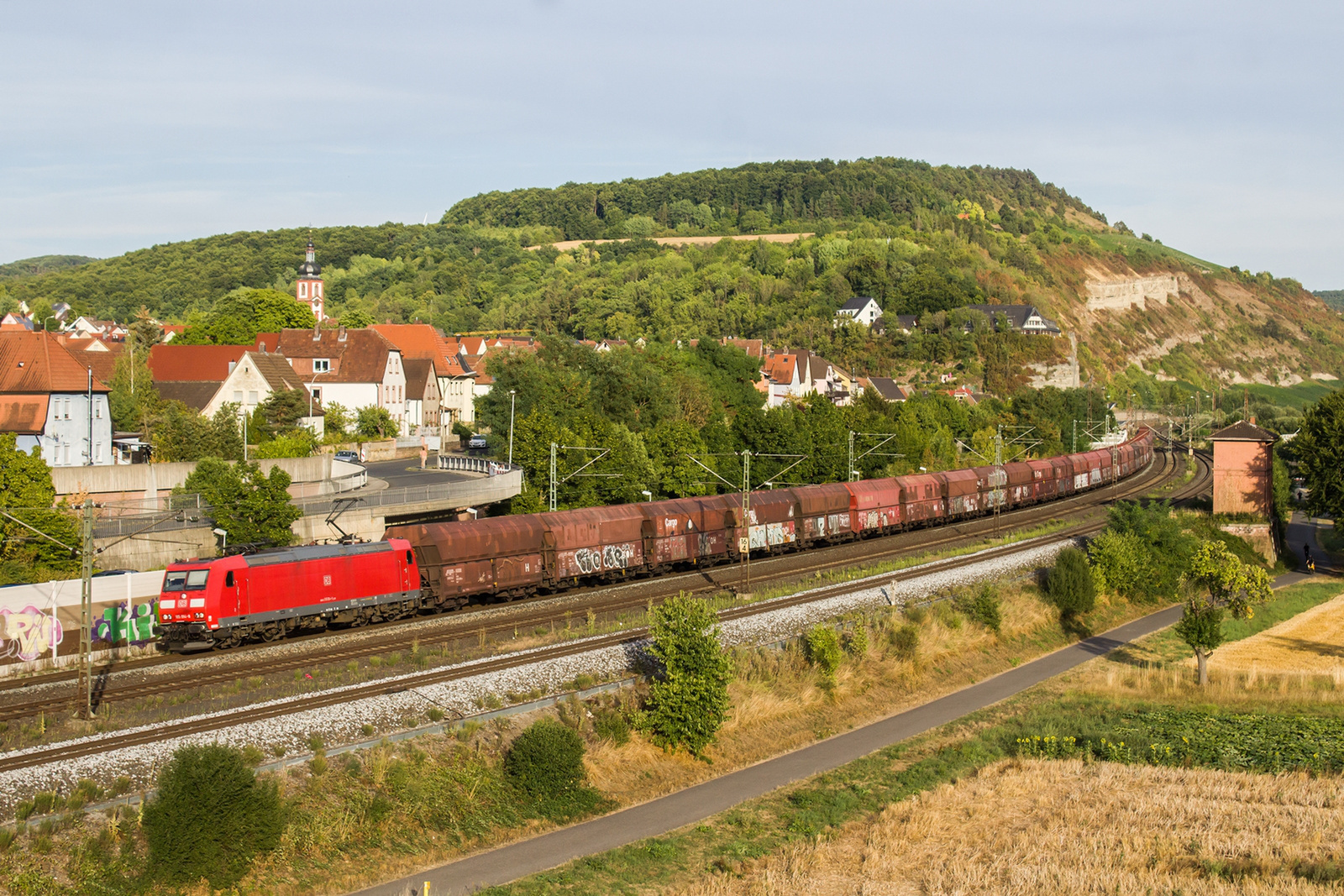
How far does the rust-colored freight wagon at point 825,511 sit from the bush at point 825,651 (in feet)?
68.9

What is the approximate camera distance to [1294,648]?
49.0m

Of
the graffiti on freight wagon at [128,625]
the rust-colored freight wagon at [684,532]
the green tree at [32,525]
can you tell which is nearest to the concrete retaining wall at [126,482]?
the green tree at [32,525]

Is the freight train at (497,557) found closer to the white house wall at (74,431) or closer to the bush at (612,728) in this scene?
the bush at (612,728)

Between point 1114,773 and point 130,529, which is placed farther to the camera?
point 130,529

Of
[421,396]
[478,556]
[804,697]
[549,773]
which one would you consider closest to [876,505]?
[478,556]

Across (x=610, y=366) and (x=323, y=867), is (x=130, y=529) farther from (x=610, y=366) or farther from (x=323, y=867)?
(x=610, y=366)

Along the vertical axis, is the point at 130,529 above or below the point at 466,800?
above

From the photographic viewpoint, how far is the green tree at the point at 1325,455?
228 feet

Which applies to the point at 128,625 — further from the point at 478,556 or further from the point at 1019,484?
the point at 1019,484

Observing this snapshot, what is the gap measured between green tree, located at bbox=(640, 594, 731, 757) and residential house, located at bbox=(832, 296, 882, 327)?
15615 cm

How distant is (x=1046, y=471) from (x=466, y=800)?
72932mm

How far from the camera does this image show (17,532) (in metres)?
41.6

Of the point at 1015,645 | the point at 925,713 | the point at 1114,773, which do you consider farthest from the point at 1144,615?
the point at 1114,773

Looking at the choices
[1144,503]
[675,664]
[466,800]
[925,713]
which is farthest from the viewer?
[1144,503]
